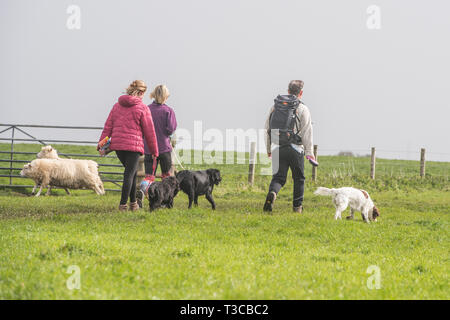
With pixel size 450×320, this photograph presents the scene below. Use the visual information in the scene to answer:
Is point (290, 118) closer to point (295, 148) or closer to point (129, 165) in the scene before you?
point (295, 148)

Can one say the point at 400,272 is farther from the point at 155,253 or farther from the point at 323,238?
the point at 155,253

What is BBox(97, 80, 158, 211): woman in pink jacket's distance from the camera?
9344 millimetres

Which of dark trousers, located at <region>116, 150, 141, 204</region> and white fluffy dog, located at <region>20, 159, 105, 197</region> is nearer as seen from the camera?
dark trousers, located at <region>116, 150, 141, 204</region>

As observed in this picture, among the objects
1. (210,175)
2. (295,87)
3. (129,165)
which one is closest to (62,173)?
(210,175)

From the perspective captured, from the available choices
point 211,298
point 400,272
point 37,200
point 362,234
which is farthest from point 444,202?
point 211,298

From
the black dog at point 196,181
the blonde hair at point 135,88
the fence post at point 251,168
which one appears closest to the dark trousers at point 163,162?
the black dog at point 196,181

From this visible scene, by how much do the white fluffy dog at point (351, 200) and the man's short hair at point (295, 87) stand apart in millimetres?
2095

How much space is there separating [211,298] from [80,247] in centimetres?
258

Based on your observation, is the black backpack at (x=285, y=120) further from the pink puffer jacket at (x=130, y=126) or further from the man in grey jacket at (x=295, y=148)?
the pink puffer jacket at (x=130, y=126)

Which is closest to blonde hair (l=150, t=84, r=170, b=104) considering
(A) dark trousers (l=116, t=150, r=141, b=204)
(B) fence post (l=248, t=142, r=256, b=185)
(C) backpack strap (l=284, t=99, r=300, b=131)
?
(A) dark trousers (l=116, t=150, r=141, b=204)

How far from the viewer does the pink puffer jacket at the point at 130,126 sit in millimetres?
9336

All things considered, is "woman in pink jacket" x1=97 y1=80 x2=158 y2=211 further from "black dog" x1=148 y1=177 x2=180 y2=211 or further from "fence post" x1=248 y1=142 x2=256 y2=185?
"fence post" x1=248 y1=142 x2=256 y2=185

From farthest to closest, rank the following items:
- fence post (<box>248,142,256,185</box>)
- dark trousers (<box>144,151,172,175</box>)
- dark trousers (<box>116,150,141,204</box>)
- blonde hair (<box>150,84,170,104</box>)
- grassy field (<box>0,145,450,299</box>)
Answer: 1. fence post (<box>248,142,256,185</box>)
2. dark trousers (<box>144,151,172,175</box>)
3. blonde hair (<box>150,84,170,104</box>)
4. dark trousers (<box>116,150,141,204</box>)
5. grassy field (<box>0,145,450,299</box>)

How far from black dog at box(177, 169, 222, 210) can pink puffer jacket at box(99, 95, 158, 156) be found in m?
1.05
